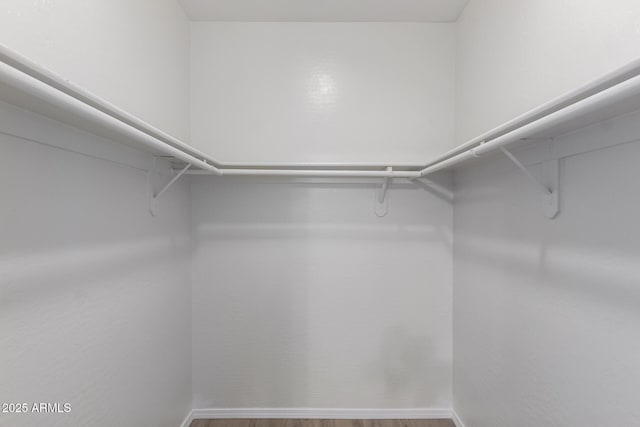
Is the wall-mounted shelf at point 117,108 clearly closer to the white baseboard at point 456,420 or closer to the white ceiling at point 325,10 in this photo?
the white ceiling at point 325,10

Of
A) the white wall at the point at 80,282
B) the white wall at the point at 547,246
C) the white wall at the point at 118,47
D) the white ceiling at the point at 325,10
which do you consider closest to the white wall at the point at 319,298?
the white wall at the point at 547,246

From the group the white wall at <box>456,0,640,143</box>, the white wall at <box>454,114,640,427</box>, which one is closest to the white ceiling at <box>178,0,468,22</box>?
the white wall at <box>456,0,640,143</box>

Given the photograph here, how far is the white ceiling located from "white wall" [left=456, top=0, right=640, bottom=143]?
167 millimetres

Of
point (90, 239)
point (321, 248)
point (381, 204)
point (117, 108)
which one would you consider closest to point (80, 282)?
point (90, 239)

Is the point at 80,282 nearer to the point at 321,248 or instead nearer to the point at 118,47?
the point at 118,47

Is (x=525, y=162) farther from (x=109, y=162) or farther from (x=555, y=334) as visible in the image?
(x=109, y=162)

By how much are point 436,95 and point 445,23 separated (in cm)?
43

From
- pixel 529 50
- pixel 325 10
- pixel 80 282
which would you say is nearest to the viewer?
pixel 80 282

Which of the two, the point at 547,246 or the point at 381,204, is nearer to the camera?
the point at 547,246

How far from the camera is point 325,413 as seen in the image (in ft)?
5.75

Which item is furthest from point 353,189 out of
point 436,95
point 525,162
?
point 525,162

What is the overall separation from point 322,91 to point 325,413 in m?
1.94

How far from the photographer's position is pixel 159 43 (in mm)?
1395

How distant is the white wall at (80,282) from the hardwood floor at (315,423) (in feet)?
1.31
